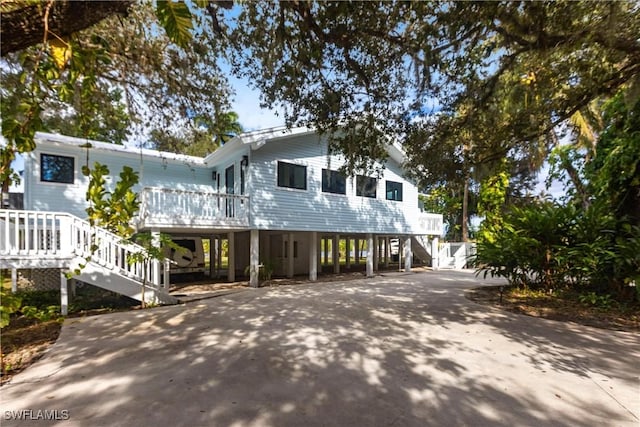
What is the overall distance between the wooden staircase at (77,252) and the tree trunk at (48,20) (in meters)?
4.32

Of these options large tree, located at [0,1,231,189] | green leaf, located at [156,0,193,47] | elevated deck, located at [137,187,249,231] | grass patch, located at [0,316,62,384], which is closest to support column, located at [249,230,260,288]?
elevated deck, located at [137,187,249,231]

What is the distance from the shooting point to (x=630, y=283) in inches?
254

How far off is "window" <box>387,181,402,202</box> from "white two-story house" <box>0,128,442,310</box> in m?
0.05

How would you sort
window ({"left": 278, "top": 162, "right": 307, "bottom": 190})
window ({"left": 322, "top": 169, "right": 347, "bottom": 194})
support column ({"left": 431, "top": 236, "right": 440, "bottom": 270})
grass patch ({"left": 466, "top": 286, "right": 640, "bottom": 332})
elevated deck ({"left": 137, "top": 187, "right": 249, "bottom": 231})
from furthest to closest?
support column ({"left": 431, "top": 236, "right": 440, "bottom": 270}) → window ({"left": 322, "top": 169, "right": 347, "bottom": 194}) → window ({"left": 278, "top": 162, "right": 307, "bottom": 190}) → elevated deck ({"left": 137, "top": 187, "right": 249, "bottom": 231}) → grass patch ({"left": 466, "top": 286, "right": 640, "bottom": 332})

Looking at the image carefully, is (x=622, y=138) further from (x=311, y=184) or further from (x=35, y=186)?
(x=35, y=186)

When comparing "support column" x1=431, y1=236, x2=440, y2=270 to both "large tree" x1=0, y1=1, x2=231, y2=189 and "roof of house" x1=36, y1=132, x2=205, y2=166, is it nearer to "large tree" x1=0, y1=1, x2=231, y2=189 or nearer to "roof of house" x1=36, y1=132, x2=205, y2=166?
"roof of house" x1=36, y1=132, x2=205, y2=166

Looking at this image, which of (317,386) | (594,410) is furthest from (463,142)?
(317,386)

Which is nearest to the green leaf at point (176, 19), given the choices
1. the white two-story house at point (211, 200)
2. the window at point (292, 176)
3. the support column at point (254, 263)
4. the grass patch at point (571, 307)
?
the white two-story house at point (211, 200)

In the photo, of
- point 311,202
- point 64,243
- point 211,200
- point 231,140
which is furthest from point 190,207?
point 311,202

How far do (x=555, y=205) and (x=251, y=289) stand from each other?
900 centimetres

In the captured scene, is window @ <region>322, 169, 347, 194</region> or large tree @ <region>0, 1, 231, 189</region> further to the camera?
window @ <region>322, 169, 347, 194</region>

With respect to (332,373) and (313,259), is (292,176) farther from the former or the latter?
(332,373)

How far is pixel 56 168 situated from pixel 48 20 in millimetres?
10507

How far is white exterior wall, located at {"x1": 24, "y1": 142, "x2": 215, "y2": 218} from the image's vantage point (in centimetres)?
1017
